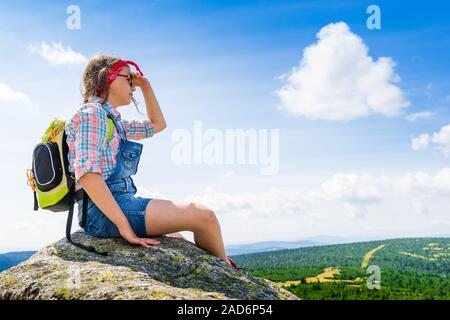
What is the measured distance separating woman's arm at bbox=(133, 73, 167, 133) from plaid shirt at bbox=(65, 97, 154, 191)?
113 centimetres

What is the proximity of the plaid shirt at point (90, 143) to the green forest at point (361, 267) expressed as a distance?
92973mm

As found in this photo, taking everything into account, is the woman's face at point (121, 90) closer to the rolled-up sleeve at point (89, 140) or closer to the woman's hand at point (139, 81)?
the woman's hand at point (139, 81)

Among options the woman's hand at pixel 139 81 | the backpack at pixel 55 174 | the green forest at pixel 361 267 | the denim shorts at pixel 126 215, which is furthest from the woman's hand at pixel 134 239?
the green forest at pixel 361 267

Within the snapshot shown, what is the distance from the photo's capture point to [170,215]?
544 centimetres

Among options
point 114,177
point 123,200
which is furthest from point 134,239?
point 114,177

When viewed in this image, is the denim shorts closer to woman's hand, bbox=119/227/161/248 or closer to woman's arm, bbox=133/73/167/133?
woman's hand, bbox=119/227/161/248

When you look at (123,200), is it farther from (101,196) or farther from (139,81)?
(139,81)

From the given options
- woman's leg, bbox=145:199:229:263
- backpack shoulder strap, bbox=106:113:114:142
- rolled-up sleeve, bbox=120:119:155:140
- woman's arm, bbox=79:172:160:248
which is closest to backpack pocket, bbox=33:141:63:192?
woman's arm, bbox=79:172:160:248

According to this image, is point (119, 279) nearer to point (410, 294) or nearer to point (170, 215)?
point (170, 215)

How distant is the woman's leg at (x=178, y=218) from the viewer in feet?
17.8

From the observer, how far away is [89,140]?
5215mm

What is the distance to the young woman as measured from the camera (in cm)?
516
